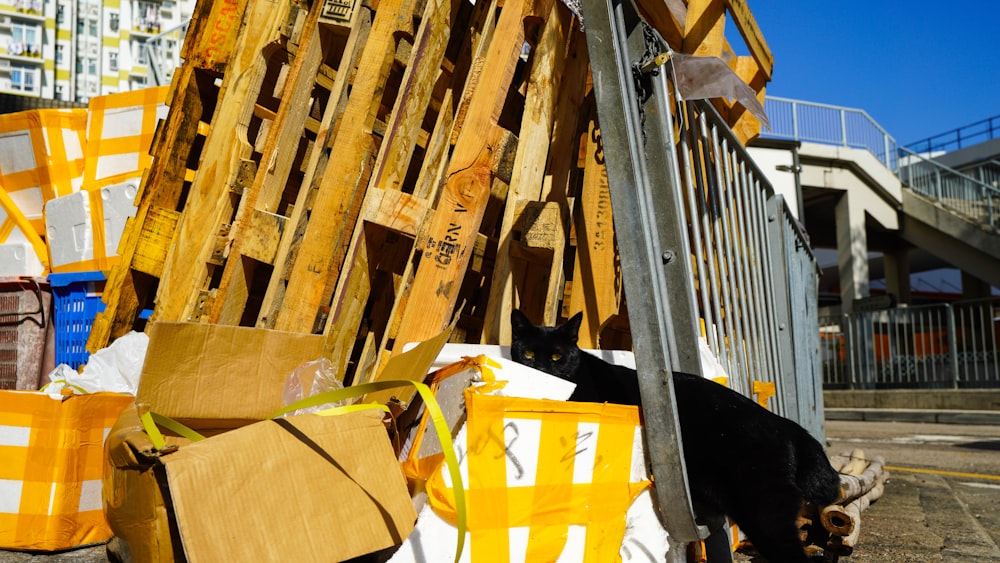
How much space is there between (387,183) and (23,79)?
164ft

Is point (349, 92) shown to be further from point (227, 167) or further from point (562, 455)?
point (562, 455)

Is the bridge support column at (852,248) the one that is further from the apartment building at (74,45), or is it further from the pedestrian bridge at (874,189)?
the apartment building at (74,45)

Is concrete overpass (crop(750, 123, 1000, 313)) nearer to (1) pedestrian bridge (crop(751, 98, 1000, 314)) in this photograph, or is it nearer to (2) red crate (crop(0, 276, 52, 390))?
(1) pedestrian bridge (crop(751, 98, 1000, 314))

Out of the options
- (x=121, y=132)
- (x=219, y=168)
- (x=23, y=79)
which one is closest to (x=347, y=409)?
(x=219, y=168)

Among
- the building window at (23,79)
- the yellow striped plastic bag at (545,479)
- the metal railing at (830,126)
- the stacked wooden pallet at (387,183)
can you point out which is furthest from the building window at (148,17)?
the yellow striped plastic bag at (545,479)

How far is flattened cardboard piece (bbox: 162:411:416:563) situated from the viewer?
152 centimetres

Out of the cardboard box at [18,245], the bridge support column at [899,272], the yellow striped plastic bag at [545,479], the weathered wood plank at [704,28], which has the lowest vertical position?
the yellow striped plastic bag at [545,479]

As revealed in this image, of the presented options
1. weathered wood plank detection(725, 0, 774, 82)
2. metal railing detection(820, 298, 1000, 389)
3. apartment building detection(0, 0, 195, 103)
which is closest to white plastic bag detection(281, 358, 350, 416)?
weathered wood plank detection(725, 0, 774, 82)

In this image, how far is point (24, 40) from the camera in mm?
42562

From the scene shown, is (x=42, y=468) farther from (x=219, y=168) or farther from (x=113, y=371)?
(x=219, y=168)

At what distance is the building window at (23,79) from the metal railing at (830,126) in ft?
140

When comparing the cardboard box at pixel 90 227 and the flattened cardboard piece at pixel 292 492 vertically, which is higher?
the cardboard box at pixel 90 227

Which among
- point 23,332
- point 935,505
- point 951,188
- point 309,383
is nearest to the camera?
point 309,383

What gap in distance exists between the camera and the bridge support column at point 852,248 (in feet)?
62.3
